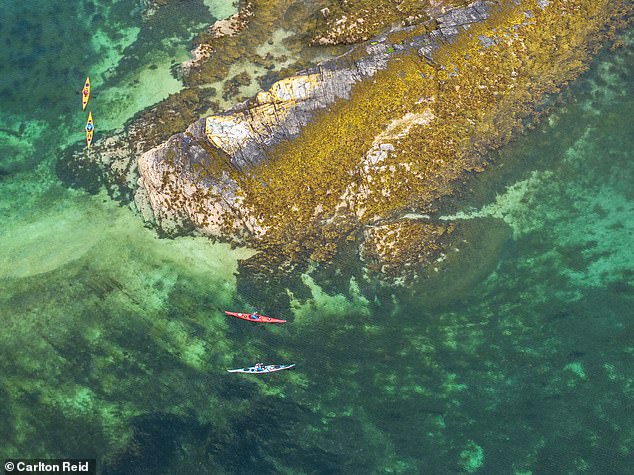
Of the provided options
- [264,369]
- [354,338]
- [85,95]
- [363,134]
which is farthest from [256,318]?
[85,95]

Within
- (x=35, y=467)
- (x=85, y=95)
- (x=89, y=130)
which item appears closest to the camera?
(x=35, y=467)

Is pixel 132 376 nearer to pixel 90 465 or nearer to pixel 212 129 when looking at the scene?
pixel 90 465

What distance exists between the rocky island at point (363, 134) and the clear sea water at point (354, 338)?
5.55 feet

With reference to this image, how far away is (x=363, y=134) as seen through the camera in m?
41.9

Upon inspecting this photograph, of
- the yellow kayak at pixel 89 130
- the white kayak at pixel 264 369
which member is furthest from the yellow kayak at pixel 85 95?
the white kayak at pixel 264 369

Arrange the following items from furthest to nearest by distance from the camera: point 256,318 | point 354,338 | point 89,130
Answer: point 89,130 < point 256,318 < point 354,338

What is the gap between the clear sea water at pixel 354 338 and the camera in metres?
35.8

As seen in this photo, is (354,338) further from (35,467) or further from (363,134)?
(35,467)

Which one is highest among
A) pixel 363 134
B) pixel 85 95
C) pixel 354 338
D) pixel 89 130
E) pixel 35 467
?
pixel 85 95

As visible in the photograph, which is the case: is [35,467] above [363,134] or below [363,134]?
below

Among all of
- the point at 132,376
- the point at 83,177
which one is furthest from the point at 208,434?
the point at 83,177

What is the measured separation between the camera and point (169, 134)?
44812 mm

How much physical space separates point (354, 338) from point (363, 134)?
13305 millimetres

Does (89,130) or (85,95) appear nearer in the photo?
(89,130)
